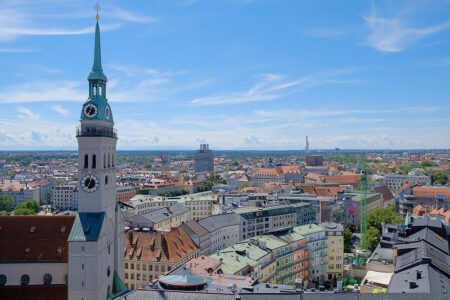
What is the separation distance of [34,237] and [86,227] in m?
9.32

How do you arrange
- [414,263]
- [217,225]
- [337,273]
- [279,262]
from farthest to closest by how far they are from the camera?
[217,225]
[337,273]
[279,262]
[414,263]

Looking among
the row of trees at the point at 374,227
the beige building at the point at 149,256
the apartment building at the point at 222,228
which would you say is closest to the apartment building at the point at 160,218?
the apartment building at the point at 222,228

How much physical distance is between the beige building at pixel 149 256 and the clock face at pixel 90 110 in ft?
120

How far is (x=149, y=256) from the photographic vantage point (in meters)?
87.7

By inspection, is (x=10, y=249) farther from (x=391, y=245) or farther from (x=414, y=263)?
(x=391, y=245)

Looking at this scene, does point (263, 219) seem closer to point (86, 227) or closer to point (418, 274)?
point (418, 274)

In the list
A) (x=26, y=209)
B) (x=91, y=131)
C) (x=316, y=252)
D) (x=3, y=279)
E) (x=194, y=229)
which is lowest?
(x=316, y=252)

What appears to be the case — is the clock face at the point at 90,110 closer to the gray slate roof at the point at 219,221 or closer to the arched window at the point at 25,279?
the arched window at the point at 25,279

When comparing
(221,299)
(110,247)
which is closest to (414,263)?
(221,299)

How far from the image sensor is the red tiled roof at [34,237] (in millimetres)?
60844

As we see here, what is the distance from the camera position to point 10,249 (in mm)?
60938

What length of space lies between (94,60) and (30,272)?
3154 cm

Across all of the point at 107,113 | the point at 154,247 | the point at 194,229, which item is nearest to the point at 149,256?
the point at 154,247

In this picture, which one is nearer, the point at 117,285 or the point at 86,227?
the point at 86,227
